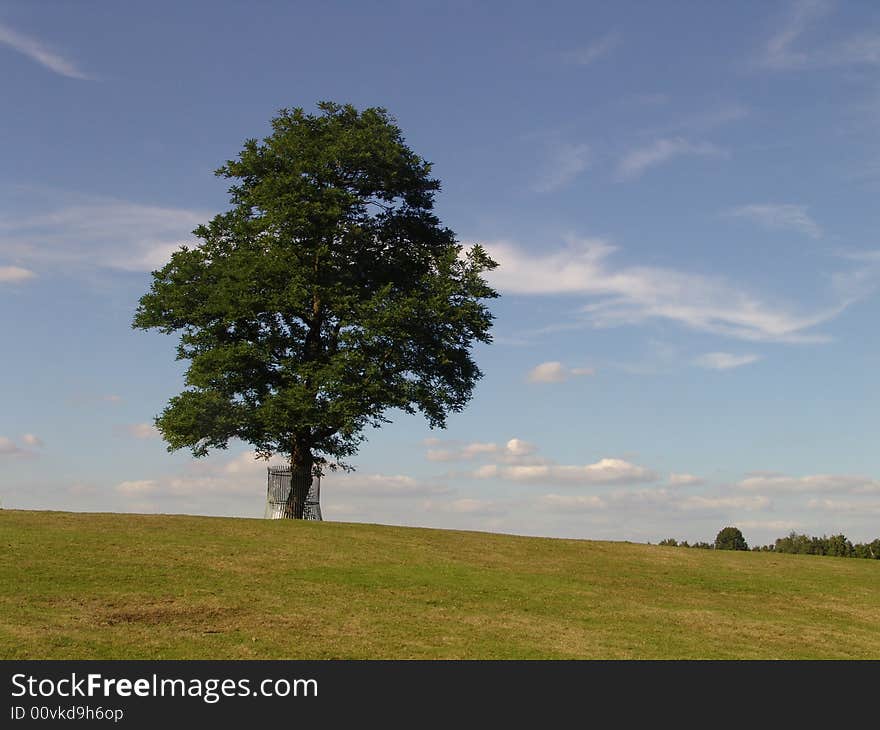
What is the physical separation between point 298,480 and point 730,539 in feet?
90.2

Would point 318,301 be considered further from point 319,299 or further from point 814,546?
point 814,546

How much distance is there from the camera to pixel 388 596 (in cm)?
2541

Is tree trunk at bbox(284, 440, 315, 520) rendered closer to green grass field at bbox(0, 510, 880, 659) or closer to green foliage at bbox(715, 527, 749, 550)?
green grass field at bbox(0, 510, 880, 659)

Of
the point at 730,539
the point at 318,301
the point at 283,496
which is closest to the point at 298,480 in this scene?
the point at 283,496

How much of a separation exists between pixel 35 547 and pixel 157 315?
689 inches

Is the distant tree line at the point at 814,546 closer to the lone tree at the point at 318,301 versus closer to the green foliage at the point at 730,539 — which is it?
the green foliage at the point at 730,539

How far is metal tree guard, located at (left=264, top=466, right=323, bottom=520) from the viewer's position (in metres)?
43.2

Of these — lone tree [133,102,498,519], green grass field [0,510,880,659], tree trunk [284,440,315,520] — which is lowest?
green grass field [0,510,880,659]

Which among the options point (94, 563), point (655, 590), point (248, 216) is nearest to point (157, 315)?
point (248, 216)

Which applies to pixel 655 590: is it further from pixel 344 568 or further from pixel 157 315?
pixel 157 315

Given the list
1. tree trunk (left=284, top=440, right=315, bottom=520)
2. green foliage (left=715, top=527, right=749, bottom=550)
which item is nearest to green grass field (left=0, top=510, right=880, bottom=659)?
tree trunk (left=284, top=440, right=315, bottom=520)

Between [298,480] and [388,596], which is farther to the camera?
[298,480]

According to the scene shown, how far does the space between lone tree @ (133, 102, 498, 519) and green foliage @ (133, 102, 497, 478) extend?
7 centimetres
